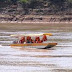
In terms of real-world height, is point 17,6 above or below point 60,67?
below

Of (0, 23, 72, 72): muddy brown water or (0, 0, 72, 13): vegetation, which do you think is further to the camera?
(0, 0, 72, 13): vegetation

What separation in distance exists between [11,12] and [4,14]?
2658 millimetres

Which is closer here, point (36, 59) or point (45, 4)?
point (36, 59)

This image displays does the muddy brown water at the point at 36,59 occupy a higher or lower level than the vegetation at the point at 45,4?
higher

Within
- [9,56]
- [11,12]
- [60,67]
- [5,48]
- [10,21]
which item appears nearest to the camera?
[60,67]

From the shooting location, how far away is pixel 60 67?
40.2 meters

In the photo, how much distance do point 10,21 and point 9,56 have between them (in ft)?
307

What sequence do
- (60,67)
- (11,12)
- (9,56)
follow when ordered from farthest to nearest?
(11,12) < (9,56) < (60,67)

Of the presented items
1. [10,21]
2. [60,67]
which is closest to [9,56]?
[60,67]

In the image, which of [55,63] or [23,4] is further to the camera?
[23,4]

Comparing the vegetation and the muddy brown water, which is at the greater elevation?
the muddy brown water

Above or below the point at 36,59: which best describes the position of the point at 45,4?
below

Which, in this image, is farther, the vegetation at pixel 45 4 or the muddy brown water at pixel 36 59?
the vegetation at pixel 45 4

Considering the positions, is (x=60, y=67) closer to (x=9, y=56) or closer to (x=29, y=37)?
(x=9, y=56)
